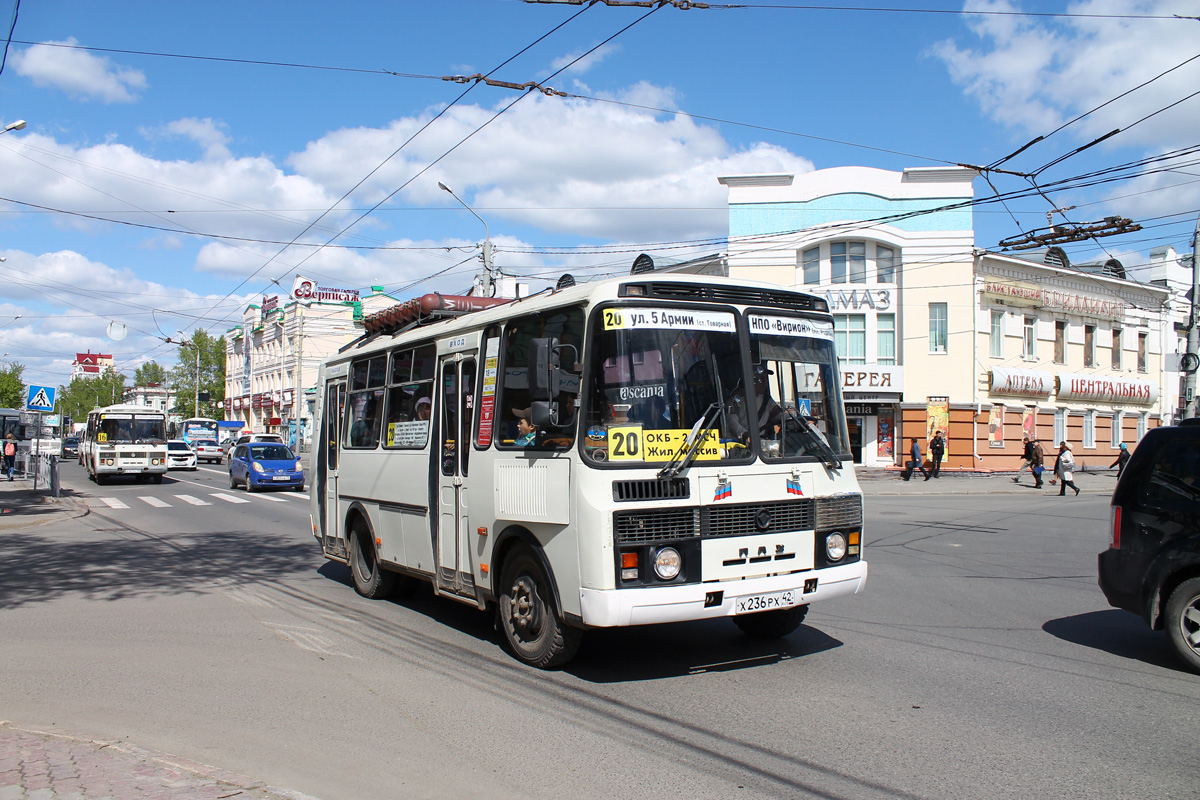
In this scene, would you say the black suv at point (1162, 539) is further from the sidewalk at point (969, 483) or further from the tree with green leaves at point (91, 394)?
the tree with green leaves at point (91, 394)

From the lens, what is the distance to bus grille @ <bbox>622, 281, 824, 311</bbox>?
6125 mm

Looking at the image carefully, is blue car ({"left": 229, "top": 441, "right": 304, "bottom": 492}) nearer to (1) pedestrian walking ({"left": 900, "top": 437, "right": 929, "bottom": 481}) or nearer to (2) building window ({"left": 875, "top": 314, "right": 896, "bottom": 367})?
(1) pedestrian walking ({"left": 900, "top": 437, "right": 929, "bottom": 481})

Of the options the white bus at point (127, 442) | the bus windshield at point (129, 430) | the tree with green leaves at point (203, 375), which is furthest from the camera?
the tree with green leaves at point (203, 375)

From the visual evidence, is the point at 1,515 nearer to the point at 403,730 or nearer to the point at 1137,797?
the point at 403,730

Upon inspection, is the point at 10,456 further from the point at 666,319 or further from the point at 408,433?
the point at 666,319

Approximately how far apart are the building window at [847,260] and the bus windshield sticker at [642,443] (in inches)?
1232

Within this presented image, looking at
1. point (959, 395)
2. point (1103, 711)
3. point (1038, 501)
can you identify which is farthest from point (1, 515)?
point (959, 395)

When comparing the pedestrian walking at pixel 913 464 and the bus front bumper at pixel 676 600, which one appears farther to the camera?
the pedestrian walking at pixel 913 464

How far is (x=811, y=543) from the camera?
639cm

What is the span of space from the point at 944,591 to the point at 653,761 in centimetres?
626

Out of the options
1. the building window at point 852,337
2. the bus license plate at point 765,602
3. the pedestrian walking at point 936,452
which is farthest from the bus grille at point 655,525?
the building window at point 852,337

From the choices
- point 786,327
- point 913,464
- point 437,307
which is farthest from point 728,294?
point 913,464

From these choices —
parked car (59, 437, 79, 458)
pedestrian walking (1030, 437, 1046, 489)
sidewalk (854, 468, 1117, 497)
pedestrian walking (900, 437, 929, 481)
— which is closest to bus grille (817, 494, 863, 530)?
sidewalk (854, 468, 1117, 497)

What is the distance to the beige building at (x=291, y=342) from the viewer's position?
64.8 metres
